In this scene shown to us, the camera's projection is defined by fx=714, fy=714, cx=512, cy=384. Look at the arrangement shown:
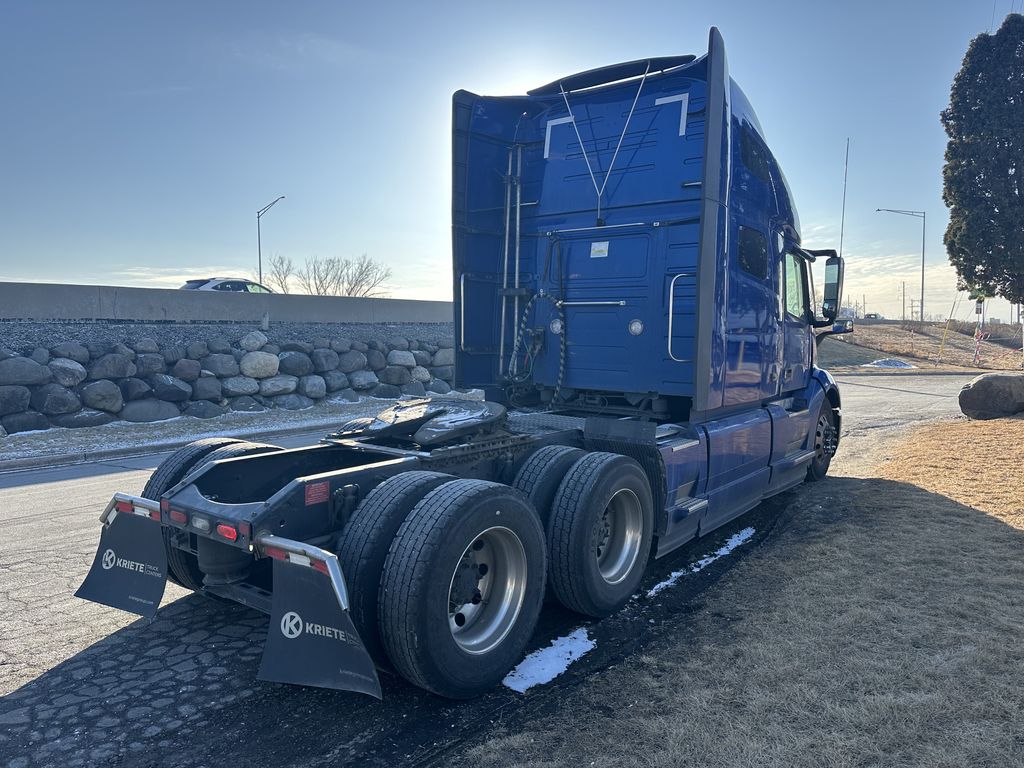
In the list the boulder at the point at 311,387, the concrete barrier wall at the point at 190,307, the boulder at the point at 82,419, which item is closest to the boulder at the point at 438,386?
the concrete barrier wall at the point at 190,307

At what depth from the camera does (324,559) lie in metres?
2.98

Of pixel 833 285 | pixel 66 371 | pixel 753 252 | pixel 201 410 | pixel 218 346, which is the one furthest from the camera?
pixel 218 346

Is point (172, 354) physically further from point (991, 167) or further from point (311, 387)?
point (991, 167)

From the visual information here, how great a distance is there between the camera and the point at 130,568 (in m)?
3.99

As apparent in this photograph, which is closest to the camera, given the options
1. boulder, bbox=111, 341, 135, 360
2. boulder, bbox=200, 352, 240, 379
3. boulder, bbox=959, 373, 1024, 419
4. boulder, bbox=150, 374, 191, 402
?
boulder, bbox=111, 341, 135, 360

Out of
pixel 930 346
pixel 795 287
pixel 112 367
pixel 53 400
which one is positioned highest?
pixel 795 287

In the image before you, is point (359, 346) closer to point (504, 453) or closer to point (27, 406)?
point (27, 406)

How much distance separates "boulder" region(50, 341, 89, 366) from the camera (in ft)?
40.3

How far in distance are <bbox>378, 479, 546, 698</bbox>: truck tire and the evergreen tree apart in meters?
17.2

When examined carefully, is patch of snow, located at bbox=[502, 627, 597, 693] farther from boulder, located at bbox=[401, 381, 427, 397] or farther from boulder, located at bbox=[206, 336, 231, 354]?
boulder, located at bbox=[401, 381, 427, 397]

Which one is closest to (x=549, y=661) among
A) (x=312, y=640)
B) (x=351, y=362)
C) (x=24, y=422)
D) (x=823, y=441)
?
(x=312, y=640)

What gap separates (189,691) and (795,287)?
649cm

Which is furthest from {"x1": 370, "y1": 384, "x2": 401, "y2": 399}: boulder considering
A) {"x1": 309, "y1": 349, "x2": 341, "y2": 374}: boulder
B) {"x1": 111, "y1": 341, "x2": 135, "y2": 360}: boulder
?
{"x1": 111, "y1": 341, "x2": 135, "y2": 360}: boulder

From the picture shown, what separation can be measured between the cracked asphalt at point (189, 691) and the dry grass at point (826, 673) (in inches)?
8.9
